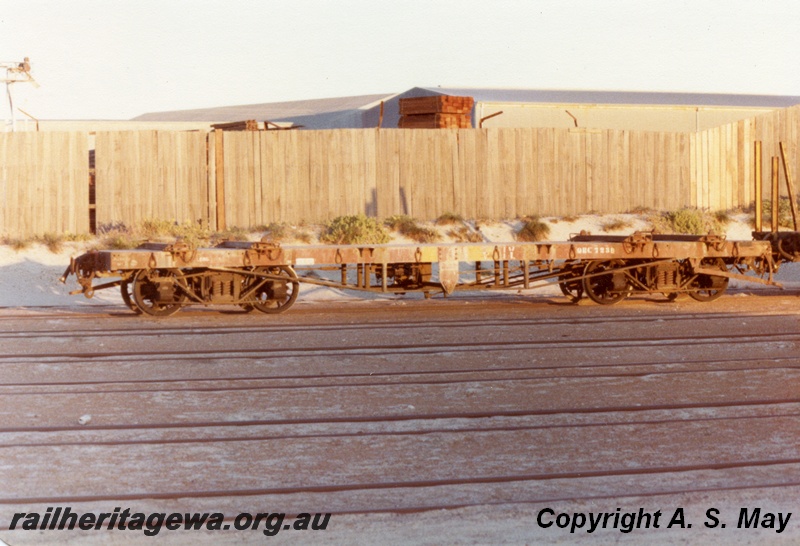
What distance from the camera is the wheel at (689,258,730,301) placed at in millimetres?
18203

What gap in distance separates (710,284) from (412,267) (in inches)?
212

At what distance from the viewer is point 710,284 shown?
1834 centimetres

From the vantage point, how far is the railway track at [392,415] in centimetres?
685

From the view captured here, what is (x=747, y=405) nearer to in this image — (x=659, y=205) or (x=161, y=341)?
(x=161, y=341)

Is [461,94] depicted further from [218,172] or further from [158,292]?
Result: [158,292]

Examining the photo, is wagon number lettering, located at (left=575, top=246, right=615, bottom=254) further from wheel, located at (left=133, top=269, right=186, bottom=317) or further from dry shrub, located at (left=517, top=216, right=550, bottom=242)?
dry shrub, located at (left=517, top=216, right=550, bottom=242)

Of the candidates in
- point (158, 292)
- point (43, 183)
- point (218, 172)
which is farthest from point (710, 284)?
point (43, 183)

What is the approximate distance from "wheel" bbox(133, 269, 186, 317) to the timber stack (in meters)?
14.3

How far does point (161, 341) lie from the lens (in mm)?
13555

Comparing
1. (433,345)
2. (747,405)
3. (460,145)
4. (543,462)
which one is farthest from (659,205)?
(543,462)

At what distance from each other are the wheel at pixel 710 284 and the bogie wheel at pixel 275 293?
690cm

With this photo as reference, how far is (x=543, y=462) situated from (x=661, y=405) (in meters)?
2.34

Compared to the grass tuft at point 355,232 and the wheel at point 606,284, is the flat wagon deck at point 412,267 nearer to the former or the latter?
the wheel at point 606,284

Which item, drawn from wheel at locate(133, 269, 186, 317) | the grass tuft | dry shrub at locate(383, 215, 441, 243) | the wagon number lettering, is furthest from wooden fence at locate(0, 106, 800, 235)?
wheel at locate(133, 269, 186, 317)
